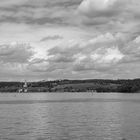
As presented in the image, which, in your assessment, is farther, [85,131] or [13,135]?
[85,131]

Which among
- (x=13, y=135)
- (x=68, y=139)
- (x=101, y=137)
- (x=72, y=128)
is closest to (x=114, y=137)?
(x=101, y=137)

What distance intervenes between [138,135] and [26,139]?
61.9ft

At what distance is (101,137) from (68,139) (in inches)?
228

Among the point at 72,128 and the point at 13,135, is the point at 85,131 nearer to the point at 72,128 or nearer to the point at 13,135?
the point at 72,128

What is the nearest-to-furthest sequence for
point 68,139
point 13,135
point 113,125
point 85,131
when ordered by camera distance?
point 68,139 < point 13,135 < point 85,131 < point 113,125

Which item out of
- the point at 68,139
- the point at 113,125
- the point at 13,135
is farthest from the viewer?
the point at 113,125

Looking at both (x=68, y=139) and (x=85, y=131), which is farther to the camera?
(x=85, y=131)

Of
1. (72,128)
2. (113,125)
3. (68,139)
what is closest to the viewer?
(68,139)

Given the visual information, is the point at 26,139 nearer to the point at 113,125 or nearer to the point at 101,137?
the point at 101,137

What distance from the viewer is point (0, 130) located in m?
62.2

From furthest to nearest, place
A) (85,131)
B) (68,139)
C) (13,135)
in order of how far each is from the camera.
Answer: (85,131) < (13,135) < (68,139)

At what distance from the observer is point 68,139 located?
52.6 meters

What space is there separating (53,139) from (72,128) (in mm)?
12324

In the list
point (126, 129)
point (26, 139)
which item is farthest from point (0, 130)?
point (126, 129)
